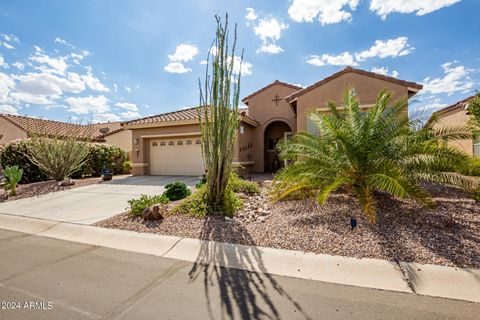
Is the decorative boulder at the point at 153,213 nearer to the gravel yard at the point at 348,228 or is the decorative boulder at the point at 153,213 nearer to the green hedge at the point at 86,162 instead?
the gravel yard at the point at 348,228

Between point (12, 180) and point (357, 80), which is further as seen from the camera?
point (357, 80)

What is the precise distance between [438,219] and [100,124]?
123ft

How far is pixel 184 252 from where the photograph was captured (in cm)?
451

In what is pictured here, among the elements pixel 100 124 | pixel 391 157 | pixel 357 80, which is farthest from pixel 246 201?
pixel 100 124

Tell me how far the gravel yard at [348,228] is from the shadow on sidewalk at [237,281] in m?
0.37

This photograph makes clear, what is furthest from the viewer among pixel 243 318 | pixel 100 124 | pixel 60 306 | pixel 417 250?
pixel 100 124

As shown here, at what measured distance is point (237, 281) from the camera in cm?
349

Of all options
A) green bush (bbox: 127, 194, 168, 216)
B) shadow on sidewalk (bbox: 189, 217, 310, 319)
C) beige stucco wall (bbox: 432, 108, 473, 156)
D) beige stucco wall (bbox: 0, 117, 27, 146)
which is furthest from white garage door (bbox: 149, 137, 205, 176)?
beige stucco wall (bbox: 0, 117, 27, 146)

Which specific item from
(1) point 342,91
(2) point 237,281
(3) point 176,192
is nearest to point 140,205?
(3) point 176,192

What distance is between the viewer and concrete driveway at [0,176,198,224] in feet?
23.0

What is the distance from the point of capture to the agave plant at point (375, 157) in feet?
17.2

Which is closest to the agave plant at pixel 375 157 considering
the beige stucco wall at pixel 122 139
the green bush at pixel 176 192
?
the green bush at pixel 176 192

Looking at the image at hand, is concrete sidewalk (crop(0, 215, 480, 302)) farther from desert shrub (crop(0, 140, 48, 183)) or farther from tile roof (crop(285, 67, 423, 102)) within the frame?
desert shrub (crop(0, 140, 48, 183))

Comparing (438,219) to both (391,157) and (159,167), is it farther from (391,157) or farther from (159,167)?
(159,167)
